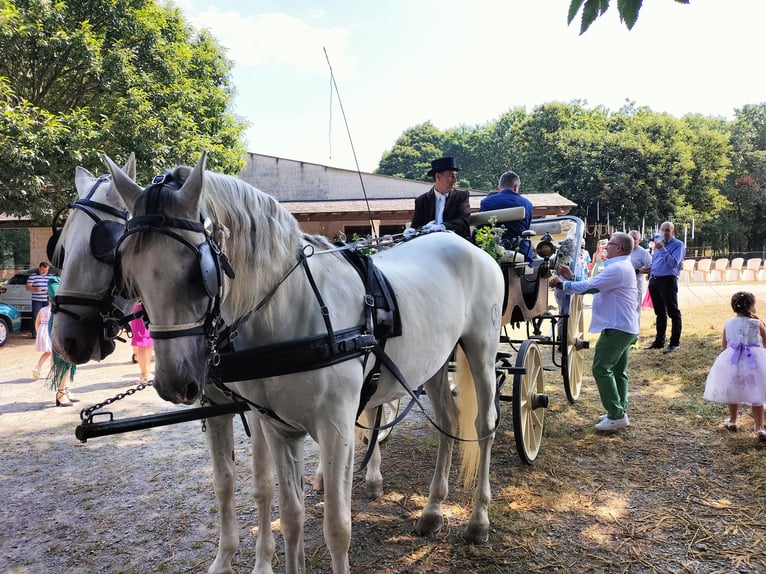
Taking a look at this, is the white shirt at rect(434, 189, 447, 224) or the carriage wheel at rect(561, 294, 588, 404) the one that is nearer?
the white shirt at rect(434, 189, 447, 224)

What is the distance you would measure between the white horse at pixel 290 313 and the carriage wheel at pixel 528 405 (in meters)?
0.72

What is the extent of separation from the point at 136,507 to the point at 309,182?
2284cm

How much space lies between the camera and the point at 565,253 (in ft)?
15.6

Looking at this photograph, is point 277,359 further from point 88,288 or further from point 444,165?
point 444,165

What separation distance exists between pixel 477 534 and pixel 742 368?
3067mm

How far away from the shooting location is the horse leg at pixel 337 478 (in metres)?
1.93

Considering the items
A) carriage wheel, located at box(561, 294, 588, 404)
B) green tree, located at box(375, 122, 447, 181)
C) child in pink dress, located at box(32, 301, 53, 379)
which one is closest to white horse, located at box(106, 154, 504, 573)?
carriage wheel, located at box(561, 294, 588, 404)

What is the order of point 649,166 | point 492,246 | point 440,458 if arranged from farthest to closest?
point 649,166, point 492,246, point 440,458

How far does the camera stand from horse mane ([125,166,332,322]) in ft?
5.41

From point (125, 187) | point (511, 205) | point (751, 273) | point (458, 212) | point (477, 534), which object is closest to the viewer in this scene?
point (125, 187)

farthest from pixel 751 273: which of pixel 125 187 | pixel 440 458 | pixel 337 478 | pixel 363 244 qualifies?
pixel 125 187

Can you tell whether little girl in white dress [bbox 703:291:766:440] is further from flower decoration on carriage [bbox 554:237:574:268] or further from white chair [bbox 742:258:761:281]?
white chair [bbox 742:258:761:281]

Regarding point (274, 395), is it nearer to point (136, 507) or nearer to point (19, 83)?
point (136, 507)

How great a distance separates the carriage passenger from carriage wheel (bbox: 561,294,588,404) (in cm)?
145
